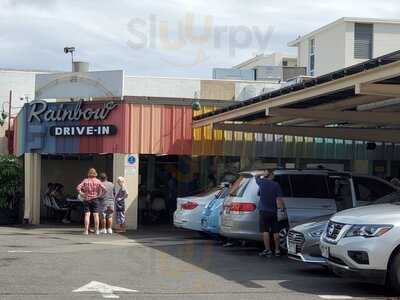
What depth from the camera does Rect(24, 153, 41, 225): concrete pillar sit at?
23.1 meters

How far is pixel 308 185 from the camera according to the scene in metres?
14.9

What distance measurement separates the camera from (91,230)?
66.5 ft

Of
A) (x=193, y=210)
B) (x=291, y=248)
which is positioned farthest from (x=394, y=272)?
(x=193, y=210)

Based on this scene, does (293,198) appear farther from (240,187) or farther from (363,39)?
(363,39)

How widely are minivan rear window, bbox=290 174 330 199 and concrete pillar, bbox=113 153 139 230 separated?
24.8 ft

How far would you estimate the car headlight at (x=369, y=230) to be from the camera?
9305mm

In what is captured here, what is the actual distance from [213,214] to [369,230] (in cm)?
762

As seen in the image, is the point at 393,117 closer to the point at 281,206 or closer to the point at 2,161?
the point at 281,206

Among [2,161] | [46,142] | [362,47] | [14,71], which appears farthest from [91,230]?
[362,47]

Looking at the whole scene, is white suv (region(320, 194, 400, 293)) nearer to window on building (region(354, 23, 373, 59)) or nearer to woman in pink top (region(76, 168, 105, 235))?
woman in pink top (region(76, 168, 105, 235))

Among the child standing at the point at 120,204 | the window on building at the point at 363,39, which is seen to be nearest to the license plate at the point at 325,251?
the child standing at the point at 120,204

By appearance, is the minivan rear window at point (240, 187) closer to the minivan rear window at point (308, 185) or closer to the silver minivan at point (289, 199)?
the silver minivan at point (289, 199)

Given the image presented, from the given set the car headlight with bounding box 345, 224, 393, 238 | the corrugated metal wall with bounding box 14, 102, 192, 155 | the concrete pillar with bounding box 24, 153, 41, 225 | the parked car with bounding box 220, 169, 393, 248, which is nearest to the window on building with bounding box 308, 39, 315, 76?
A: the corrugated metal wall with bounding box 14, 102, 192, 155

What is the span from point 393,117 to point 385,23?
30683 millimetres
